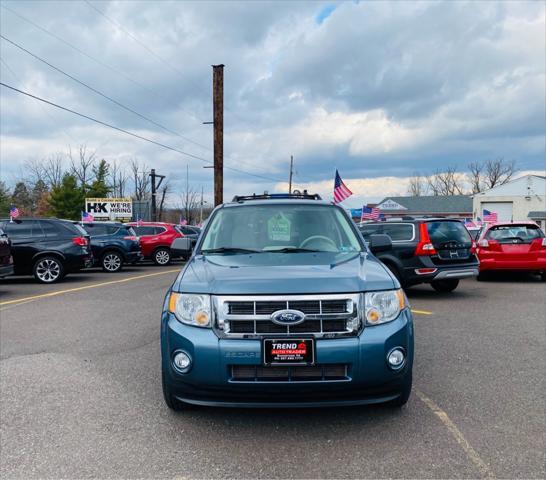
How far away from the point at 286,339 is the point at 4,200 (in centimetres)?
6302

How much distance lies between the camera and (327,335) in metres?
3.25

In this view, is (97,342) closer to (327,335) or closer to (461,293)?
(327,335)

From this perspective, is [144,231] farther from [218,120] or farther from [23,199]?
[23,199]

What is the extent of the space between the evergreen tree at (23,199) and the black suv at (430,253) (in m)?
66.3

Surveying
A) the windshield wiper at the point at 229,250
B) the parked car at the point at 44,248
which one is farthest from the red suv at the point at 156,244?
the windshield wiper at the point at 229,250

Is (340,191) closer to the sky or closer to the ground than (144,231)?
closer to the sky

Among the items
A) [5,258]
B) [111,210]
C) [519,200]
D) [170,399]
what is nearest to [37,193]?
[111,210]

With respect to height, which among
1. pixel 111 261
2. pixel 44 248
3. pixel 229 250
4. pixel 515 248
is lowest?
pixel 111 261

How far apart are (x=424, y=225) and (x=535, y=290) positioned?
3376mm

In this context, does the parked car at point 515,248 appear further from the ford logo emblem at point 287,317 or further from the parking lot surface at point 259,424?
the ford logo emblem at point 287,317

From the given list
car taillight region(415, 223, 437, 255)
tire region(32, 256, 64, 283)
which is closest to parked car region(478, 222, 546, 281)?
car taillight region(415, 223, 437, 255)

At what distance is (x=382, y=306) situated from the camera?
11.2ft

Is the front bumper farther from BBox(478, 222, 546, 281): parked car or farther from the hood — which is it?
BBox(478, 222, 546, 281): parked car

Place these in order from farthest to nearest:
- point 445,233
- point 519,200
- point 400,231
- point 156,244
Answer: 1. point 519,200
2. point 156,244
3. point 400,231
4. point 445,233
